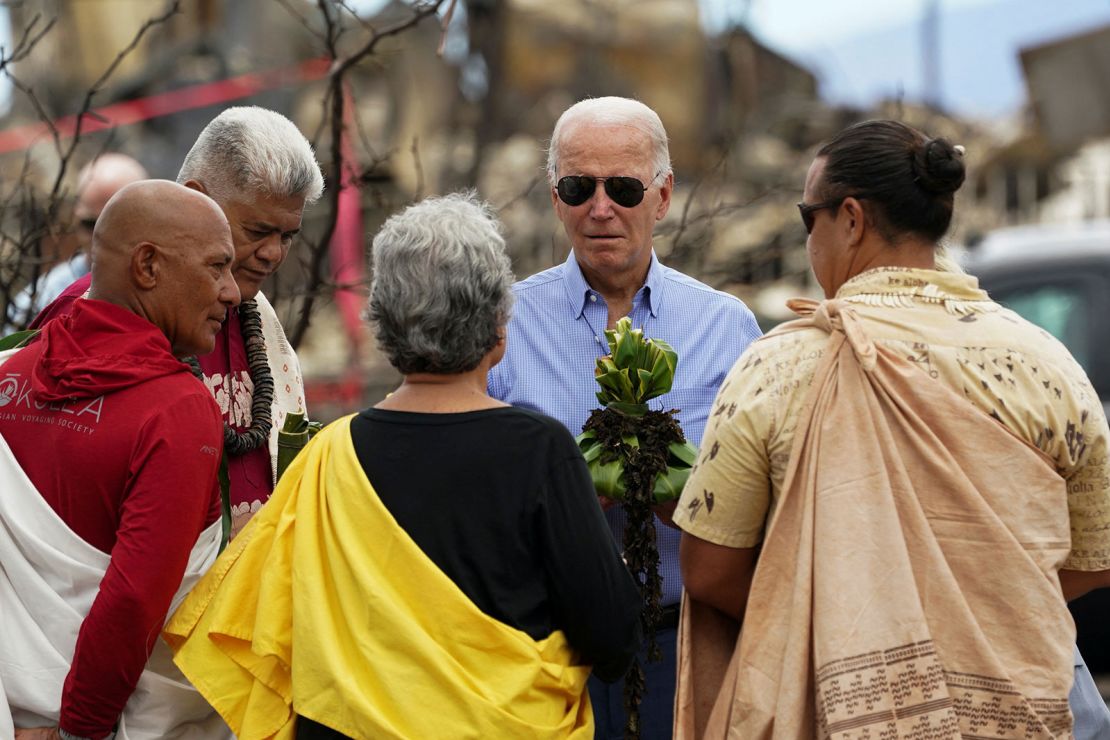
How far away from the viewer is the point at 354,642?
2629 millimetres

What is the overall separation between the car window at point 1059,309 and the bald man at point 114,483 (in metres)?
4.79

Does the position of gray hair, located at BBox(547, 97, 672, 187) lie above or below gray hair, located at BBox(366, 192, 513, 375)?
above

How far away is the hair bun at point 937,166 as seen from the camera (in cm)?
274

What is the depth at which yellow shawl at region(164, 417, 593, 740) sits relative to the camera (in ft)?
8.46

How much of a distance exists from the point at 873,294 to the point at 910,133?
0.32m

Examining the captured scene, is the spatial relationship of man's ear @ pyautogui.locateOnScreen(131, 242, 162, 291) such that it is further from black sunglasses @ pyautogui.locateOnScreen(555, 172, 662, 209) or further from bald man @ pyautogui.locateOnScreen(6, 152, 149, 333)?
bald man @ pyautogui.locateOnScreen(6, 152, 149, 333)

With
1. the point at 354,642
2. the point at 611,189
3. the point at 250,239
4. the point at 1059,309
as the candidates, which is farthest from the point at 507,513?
the point at 1059,309

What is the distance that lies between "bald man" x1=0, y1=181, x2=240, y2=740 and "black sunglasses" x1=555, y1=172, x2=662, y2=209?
992mm

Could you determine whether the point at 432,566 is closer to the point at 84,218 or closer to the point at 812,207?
the point at 812,207

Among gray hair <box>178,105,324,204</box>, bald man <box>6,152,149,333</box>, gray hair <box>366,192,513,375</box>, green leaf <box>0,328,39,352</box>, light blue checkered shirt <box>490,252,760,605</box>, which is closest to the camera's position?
gray hair <box>366,192,513,375</box>

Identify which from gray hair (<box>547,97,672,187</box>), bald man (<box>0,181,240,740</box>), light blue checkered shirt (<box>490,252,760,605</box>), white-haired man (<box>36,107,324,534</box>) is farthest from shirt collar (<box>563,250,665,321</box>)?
bald man (<box>0,181,240,740</box>)

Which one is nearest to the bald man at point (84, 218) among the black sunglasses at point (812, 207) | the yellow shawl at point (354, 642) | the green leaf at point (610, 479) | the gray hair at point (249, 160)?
the gray hair at point (249, 160)

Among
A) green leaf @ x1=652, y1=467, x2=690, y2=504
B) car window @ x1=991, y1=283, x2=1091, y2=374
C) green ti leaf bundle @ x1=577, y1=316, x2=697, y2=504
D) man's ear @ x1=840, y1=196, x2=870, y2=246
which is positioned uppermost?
man's ear @ x1=840, y1=196, x2=870, y2=246

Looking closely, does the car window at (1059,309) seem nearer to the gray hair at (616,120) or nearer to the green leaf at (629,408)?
the gray hair at (616,120)
